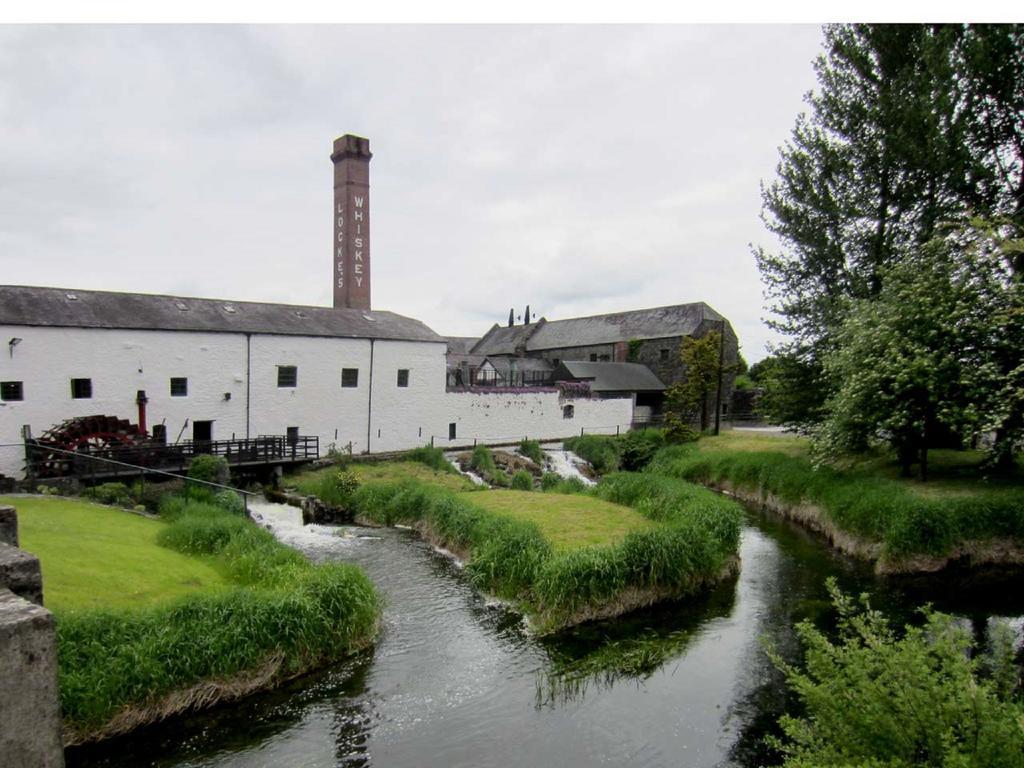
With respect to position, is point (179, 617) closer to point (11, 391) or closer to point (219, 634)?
point (219, 634)

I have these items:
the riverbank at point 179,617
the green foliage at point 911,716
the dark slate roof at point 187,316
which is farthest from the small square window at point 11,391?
the green foliage at point 911,716

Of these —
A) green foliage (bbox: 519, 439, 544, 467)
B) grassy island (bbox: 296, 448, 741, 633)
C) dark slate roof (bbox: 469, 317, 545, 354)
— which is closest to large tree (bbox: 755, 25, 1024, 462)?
grassy island (bbox: 296, 448, 741, 633)

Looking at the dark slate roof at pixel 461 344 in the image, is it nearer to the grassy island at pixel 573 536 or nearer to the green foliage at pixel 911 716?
the grassy island at pixel 573 536

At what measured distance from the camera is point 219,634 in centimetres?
789

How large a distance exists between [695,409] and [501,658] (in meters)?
29.0

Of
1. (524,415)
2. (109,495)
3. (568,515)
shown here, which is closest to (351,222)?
(524,415)

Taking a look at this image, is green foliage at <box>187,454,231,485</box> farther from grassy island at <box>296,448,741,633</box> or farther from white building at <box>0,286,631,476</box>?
white building at <box>0,286,631,476</box>

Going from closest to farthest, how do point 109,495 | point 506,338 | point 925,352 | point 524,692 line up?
1. point 524,692
2. point 925,352
3. point 109,495
4. point 506,338

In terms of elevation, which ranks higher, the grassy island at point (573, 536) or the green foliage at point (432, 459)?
the green foliage at point (432, 459)

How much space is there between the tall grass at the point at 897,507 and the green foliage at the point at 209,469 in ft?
54.7

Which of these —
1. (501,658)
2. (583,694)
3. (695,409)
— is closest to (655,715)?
(583,694)

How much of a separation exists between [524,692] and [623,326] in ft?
129

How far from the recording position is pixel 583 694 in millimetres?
8320

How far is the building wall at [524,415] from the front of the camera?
29.0m
